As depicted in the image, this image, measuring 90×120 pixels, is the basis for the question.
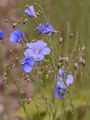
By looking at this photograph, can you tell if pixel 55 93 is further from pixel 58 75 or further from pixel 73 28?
pixel 73 28

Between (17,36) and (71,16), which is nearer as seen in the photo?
(17,36)

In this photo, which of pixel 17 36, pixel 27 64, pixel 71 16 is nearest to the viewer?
pixel 27 64

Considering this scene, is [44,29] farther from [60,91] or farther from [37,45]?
[60,91]

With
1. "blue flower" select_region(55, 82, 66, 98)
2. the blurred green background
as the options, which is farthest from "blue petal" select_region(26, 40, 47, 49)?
the blurred green background

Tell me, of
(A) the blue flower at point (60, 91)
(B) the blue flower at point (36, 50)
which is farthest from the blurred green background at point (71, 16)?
(B) the blue flower at point (36, 50)

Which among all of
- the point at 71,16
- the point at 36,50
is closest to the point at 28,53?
the point at 36,50

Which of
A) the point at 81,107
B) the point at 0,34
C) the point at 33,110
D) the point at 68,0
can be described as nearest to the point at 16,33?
the point at 0,34

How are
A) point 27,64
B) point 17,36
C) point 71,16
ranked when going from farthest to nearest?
point 71,16 < point 17,36 < point 27,64

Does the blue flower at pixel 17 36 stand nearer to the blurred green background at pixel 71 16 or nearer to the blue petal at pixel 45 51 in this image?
the blue petal at pixel 45 51
